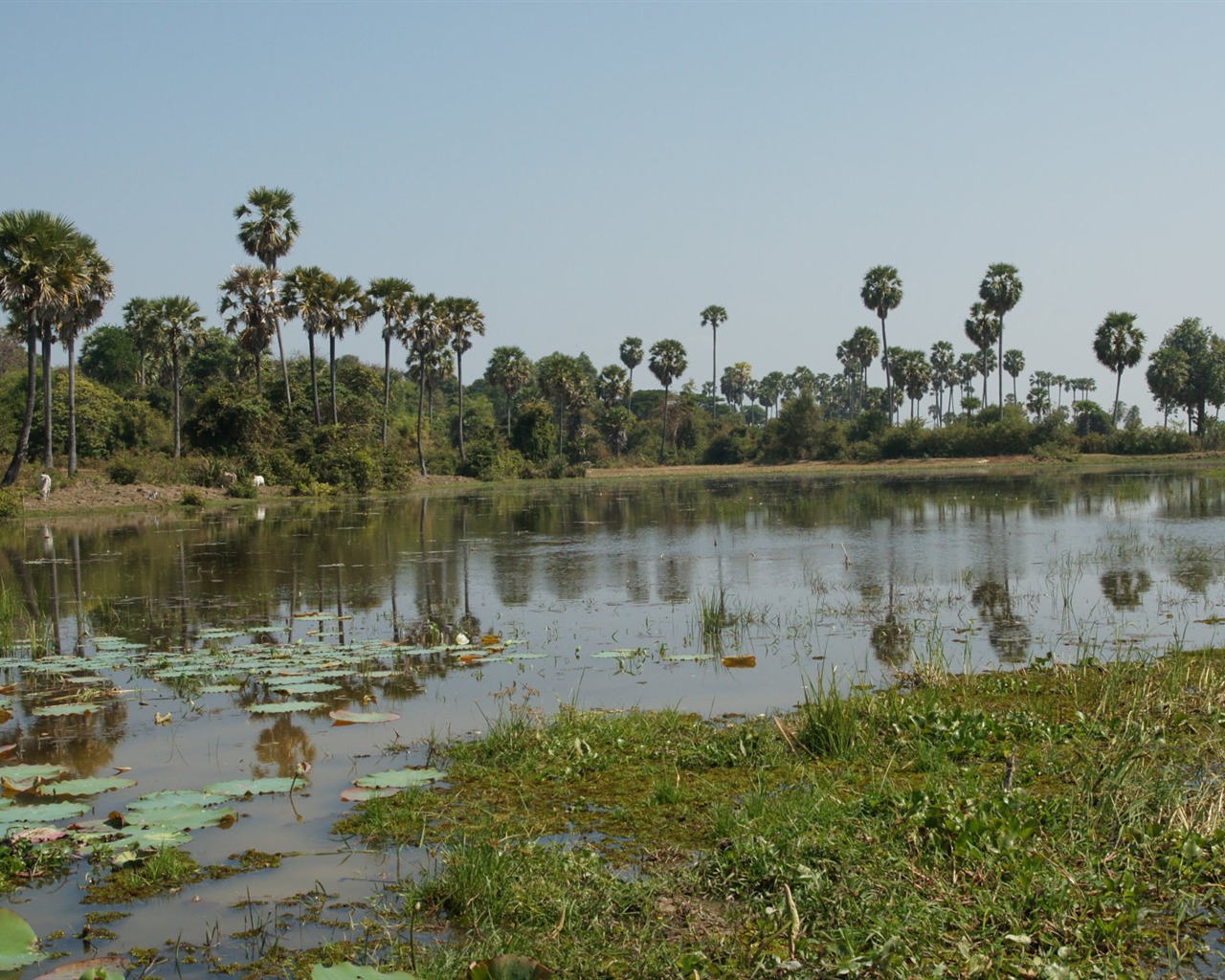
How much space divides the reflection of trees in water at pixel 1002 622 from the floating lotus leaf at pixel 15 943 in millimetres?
8969

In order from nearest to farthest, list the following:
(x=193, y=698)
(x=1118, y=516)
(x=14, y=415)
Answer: (x=193, y=698), (x=1118, y=516), (x=14, y=415)

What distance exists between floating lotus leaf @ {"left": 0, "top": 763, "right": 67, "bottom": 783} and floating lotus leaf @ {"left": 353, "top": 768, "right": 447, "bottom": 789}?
2159 mm

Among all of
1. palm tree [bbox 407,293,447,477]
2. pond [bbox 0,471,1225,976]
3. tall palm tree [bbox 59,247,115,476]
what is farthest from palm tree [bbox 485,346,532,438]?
pond [bbox 0,471,1225,976]

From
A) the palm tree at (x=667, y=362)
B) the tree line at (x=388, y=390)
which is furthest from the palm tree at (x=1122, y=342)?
the palm tree at (x=667, y=362)

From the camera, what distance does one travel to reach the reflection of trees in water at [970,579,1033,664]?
11.4 m

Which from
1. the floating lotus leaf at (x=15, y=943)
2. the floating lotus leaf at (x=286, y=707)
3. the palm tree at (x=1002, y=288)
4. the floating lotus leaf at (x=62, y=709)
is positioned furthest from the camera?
the palm tree at (x=1002, y=288)

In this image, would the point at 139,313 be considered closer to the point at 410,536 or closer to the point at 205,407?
the point at 205,407

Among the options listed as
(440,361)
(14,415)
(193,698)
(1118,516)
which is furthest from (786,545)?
(440,361)

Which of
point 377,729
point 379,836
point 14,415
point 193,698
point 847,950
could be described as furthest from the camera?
point 14,415

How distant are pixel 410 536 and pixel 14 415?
114 ft

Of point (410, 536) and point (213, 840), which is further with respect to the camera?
point (410, 536)

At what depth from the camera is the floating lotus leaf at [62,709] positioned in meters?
A: 9.34

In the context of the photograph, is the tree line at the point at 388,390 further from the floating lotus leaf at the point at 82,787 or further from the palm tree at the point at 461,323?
the floating lotus leaf at the point at 82,787

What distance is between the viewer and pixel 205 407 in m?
55.7
